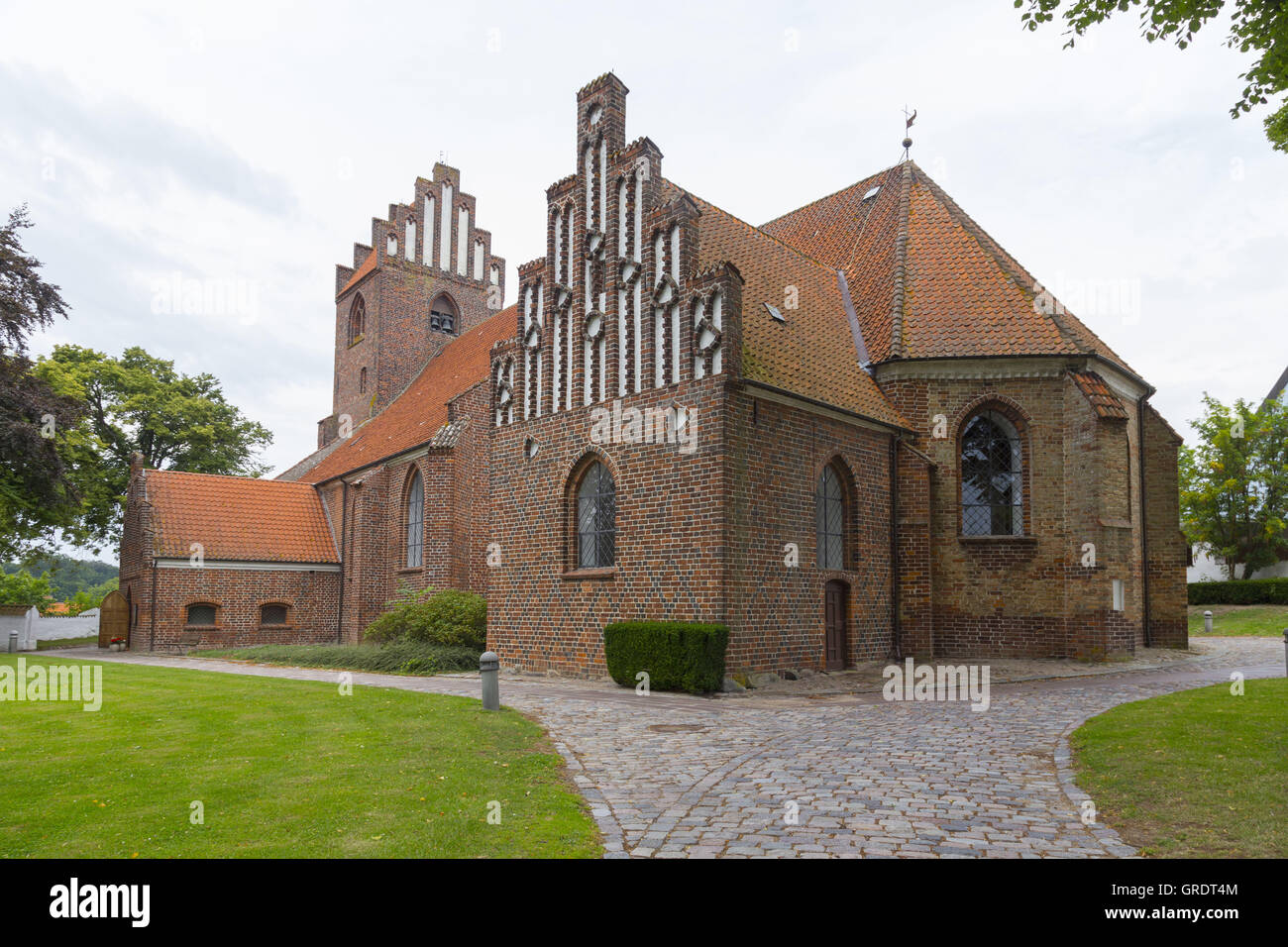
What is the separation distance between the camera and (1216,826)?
18.6ft

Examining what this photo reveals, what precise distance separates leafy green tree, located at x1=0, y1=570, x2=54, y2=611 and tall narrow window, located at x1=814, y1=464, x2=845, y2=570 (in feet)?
149

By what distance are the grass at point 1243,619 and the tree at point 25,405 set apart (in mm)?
32087

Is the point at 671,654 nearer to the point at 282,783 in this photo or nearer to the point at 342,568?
the point at 282,783

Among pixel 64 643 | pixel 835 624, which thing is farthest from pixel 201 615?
pixel 835 624

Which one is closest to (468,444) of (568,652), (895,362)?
(568,652)

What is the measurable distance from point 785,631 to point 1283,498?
101ft

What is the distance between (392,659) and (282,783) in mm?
11510

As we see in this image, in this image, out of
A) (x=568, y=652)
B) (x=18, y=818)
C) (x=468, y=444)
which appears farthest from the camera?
(x=468, y=444)

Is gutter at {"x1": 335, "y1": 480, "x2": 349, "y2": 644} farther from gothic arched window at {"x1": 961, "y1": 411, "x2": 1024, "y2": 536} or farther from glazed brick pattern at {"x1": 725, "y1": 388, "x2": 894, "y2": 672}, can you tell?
gothic arched window at {"x1": 961, "y1": 411, "x2": 1024, "y2": 536}

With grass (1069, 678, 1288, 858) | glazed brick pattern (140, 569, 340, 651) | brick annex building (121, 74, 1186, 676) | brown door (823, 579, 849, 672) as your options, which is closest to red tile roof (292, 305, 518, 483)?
brick annex building (121, 74, 1186, 676)

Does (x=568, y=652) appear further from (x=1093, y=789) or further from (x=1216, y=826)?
(x=1216, y=826)

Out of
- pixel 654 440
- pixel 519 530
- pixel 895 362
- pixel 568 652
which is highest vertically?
pixel 895 362
